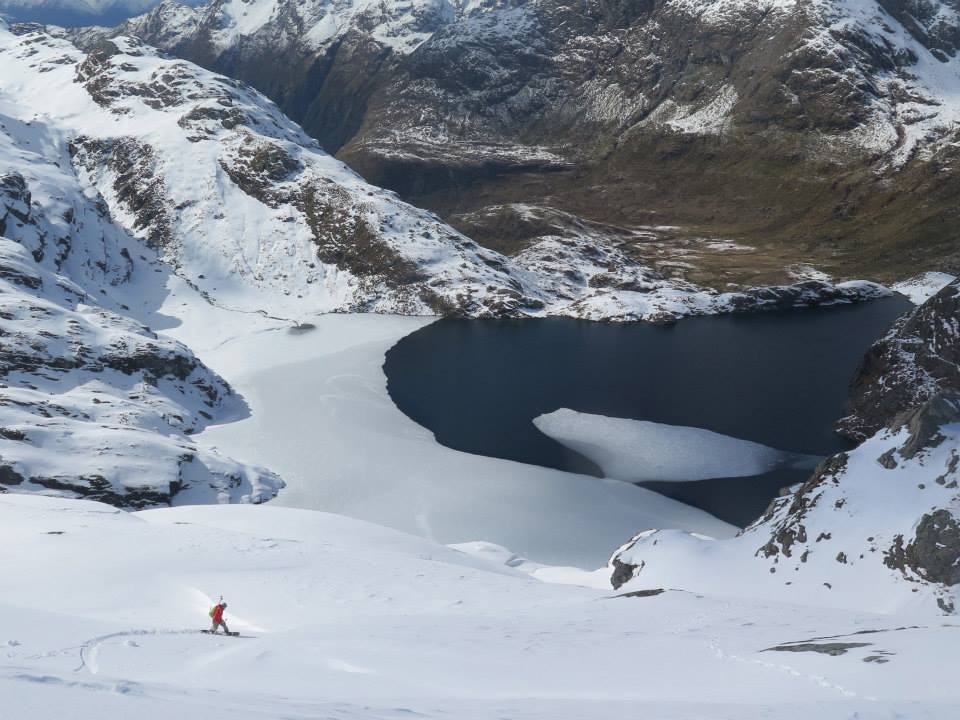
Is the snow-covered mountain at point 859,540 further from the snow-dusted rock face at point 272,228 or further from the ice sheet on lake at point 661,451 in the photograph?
the snow-dusted rock face at point 272,228

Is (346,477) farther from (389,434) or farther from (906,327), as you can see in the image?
(906,327)

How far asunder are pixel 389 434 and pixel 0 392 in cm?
3133

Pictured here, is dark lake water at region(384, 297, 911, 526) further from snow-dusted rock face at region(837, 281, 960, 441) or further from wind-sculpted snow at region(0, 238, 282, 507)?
wind-sculpted snow at region(0, 238, 282, 507)

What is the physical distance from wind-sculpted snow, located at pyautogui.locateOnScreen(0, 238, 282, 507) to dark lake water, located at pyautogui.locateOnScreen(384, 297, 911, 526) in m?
20.4

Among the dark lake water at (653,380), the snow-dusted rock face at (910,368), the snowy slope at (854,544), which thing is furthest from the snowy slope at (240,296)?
the snow-dusted rock face at (910,368)

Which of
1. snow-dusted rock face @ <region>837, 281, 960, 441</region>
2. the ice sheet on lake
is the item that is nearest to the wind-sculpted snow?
the ice sheet on lake

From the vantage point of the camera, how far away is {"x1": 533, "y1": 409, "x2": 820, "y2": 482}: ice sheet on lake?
59.7 m

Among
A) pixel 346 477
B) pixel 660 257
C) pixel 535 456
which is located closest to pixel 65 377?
pixel 346 477

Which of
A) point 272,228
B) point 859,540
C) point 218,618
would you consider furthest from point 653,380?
point 272,228

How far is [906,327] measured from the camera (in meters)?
70.4

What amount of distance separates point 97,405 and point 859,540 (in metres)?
60.0

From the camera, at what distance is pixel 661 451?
63375mm

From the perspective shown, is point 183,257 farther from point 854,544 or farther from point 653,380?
point 854,544

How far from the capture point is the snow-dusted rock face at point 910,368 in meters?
64.4
